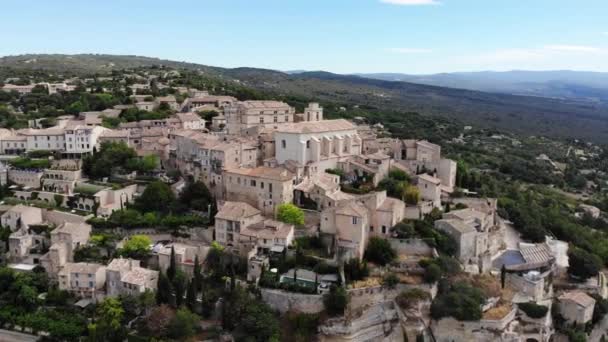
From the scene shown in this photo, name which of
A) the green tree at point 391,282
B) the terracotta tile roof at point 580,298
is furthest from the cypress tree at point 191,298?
the terracotta tile roof at point 580,298

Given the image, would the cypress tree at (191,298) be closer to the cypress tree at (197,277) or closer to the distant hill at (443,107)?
the cypress tree at (197,277)

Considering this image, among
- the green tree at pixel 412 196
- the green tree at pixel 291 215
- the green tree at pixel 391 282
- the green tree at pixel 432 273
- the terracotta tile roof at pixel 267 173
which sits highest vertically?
the terracotta tile roof at pixel 267 173

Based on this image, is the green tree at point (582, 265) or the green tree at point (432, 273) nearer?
the green tree at point (432, 273)

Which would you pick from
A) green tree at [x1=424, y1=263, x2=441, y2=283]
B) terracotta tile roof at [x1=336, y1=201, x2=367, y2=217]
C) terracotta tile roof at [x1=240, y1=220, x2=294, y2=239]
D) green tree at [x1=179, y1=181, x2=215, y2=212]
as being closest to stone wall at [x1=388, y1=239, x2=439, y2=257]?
green tree at [x1=424, y1=263, x2=441, y2=283]

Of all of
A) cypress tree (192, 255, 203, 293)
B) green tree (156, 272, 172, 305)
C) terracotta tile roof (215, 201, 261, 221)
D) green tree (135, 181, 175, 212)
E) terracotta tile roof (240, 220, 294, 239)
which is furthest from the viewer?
green tree (135, 181, 175, 212)

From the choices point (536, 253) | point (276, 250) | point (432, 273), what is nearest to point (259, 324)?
point (276, 250)

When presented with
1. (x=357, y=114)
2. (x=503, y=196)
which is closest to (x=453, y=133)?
(x=357, y=114)

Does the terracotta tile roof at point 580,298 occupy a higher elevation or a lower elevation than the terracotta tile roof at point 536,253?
lower

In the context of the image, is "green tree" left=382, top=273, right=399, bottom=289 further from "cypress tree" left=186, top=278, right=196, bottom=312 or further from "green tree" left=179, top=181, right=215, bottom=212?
"green tree" left=179, top=181, right=215, bottom=212
